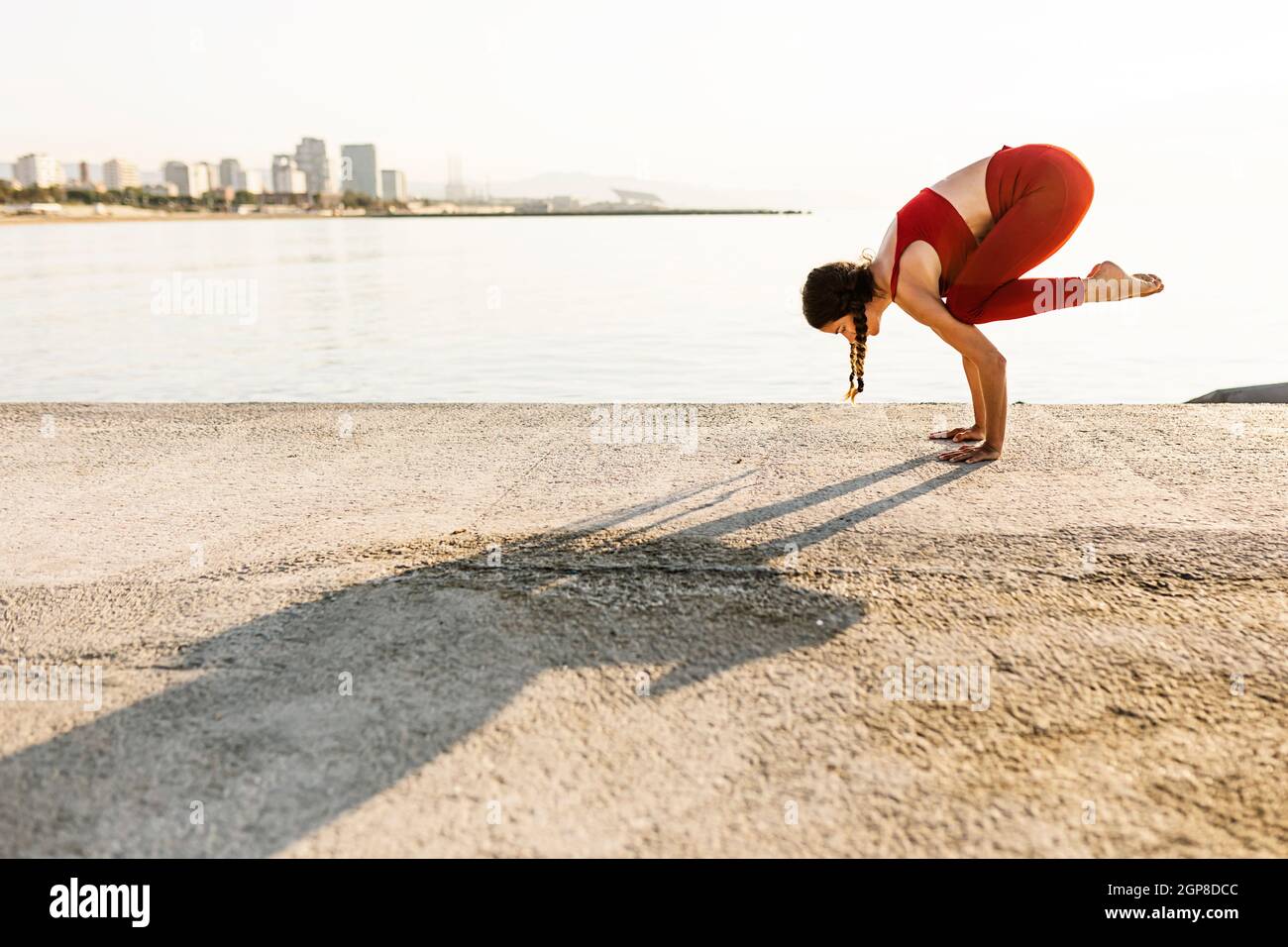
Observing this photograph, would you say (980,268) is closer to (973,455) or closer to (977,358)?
(977,358)

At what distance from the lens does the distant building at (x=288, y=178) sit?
180125 millimetres

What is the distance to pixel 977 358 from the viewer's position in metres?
4.89

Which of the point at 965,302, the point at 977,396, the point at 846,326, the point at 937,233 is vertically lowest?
the point at 977,396

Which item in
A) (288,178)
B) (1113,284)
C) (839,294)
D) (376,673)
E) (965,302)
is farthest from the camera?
(288,178)

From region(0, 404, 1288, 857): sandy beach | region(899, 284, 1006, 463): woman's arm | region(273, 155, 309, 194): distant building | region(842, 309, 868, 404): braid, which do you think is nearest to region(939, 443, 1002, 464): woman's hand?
region(899, 284, 1006, 463): woman's arm

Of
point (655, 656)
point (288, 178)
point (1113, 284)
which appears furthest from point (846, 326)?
point (288, 178)

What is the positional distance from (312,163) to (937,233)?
198m

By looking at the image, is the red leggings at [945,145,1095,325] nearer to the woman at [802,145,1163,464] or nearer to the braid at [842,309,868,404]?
the woman at [802,145,1163,464]

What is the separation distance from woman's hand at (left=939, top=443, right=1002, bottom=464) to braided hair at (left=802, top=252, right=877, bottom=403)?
74 cm

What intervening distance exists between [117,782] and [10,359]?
1471cm

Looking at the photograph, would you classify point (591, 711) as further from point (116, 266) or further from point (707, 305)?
point (116, 266)

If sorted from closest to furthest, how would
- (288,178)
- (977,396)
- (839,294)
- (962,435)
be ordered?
(839,294), (977,396), (962,435), (288,178)

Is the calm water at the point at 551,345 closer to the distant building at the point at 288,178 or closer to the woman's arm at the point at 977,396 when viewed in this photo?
the woman's arm at the point at 977,396

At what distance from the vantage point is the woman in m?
4.75
